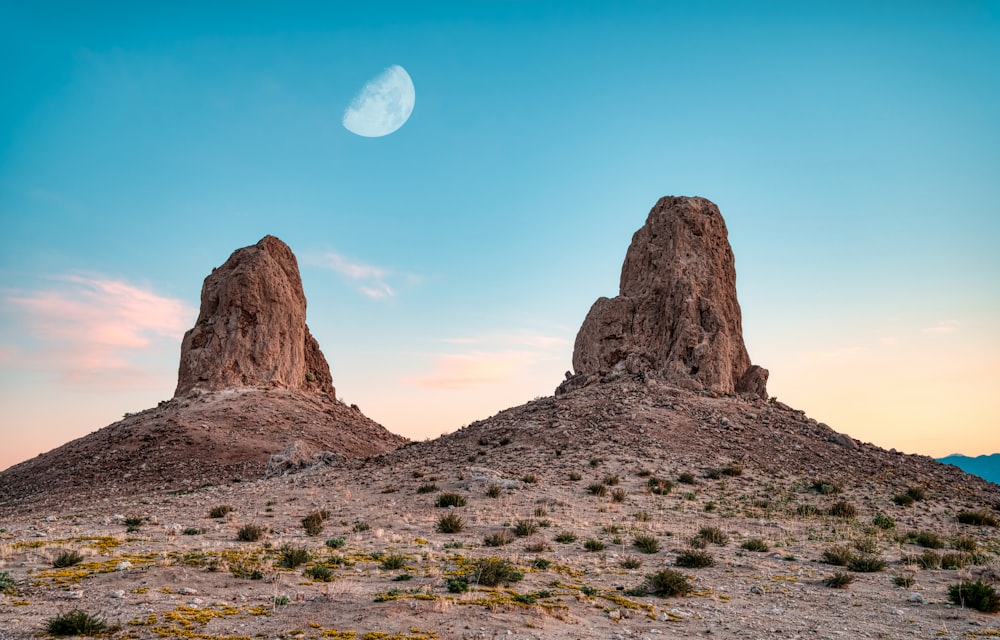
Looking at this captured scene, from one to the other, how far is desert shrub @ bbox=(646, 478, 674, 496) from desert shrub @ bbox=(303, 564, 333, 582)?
563 inches

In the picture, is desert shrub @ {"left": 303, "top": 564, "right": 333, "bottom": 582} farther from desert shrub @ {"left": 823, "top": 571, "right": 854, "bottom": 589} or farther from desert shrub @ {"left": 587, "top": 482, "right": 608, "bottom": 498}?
desert shrub @ {"left": 587, "top": 482, "right": 608, "bottom": 498}

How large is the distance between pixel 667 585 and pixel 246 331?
40111 millimetres

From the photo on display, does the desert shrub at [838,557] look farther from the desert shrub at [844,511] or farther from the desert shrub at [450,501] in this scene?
the desert shrub at [450,501]

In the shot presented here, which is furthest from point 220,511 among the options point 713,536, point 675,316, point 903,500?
point 675,316

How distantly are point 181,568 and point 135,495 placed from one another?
21.7 m

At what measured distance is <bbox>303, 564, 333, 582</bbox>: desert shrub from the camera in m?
10.4

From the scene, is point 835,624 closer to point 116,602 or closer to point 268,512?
point 116,602

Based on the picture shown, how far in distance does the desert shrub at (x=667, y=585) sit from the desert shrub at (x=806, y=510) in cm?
1140

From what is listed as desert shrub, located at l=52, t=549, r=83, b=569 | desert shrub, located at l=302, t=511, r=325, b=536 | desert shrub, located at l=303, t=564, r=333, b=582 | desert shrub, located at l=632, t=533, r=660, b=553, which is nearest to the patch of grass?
desert shrub, located at l=302, t=511, r=325, b=536

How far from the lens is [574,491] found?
21938mm

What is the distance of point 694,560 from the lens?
1260 centimetres

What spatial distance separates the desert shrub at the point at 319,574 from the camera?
34.1 feet

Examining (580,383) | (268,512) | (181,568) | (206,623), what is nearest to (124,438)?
(268,512)

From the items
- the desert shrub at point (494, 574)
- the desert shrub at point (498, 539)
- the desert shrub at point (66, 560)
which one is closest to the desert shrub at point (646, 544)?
the desert shrub at point (498, 539)
